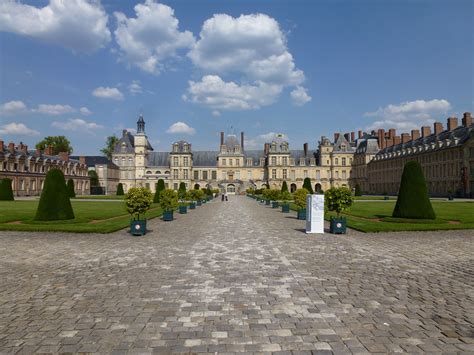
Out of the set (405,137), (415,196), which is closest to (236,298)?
(415,196)

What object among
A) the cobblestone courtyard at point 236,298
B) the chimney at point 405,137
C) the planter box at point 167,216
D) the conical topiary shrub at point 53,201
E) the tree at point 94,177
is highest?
the chimney at point 405,137

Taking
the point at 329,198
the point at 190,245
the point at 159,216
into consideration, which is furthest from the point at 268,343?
the point at 159,216

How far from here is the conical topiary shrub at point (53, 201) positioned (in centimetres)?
1786

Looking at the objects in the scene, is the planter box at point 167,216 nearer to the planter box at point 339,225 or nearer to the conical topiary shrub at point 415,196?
the planter box at point 339,225

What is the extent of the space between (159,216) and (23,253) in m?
13.9

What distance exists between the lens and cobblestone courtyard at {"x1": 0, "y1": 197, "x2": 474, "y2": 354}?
4.62 m

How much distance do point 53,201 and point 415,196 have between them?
18354mm

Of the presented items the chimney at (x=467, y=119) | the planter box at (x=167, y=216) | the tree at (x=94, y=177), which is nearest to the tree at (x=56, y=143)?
the tree at (x=94, y=177)

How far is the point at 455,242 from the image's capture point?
1278 cm

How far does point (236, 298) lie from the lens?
6.30 m

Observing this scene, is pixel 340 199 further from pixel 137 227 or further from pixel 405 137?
pixel 405 137

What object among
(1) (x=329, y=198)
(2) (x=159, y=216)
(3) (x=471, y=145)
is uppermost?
(3) (x=471, y=145)

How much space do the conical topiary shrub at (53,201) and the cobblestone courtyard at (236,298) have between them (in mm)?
6383

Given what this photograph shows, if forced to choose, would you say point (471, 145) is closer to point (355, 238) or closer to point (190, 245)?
point (355, 238)
